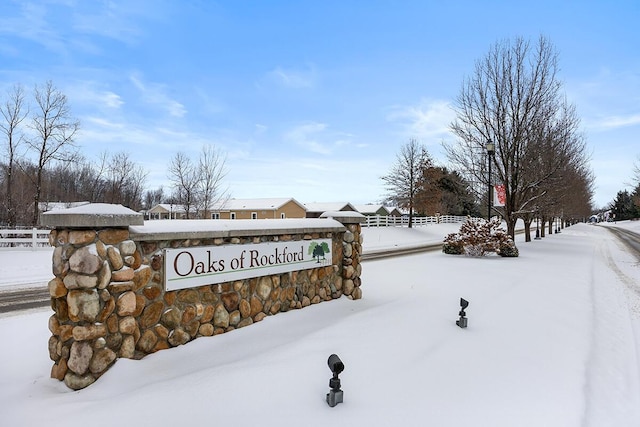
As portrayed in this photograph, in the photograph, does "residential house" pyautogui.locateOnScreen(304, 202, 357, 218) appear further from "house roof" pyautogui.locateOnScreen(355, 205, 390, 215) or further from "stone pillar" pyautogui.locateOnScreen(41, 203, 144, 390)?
"stone pillar" pyautogui.locateOnScreen(41, 203, 144, 390)

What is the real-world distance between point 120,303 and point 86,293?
1.06 ft

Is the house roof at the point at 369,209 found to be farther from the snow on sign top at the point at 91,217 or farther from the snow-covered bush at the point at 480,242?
the snow on sign top at the point at 91,217

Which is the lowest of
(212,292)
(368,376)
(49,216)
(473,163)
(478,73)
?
(368,376)

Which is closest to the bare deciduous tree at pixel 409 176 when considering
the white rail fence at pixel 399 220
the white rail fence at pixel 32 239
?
the white rail fence at pixel 399 220

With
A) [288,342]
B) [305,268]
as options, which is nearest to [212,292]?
[288,342]

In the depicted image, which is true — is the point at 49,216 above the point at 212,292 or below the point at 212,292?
above

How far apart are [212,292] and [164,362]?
3.13ft

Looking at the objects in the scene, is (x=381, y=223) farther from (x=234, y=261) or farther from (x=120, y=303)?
(x=120, y=303)

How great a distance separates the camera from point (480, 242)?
15.8 metres

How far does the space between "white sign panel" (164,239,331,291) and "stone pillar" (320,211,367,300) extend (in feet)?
2.31

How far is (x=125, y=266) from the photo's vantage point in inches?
147

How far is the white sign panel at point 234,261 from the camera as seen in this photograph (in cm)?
421

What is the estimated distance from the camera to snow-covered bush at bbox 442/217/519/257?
51.4 feet

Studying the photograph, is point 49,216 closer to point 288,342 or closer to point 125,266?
point 125,266
